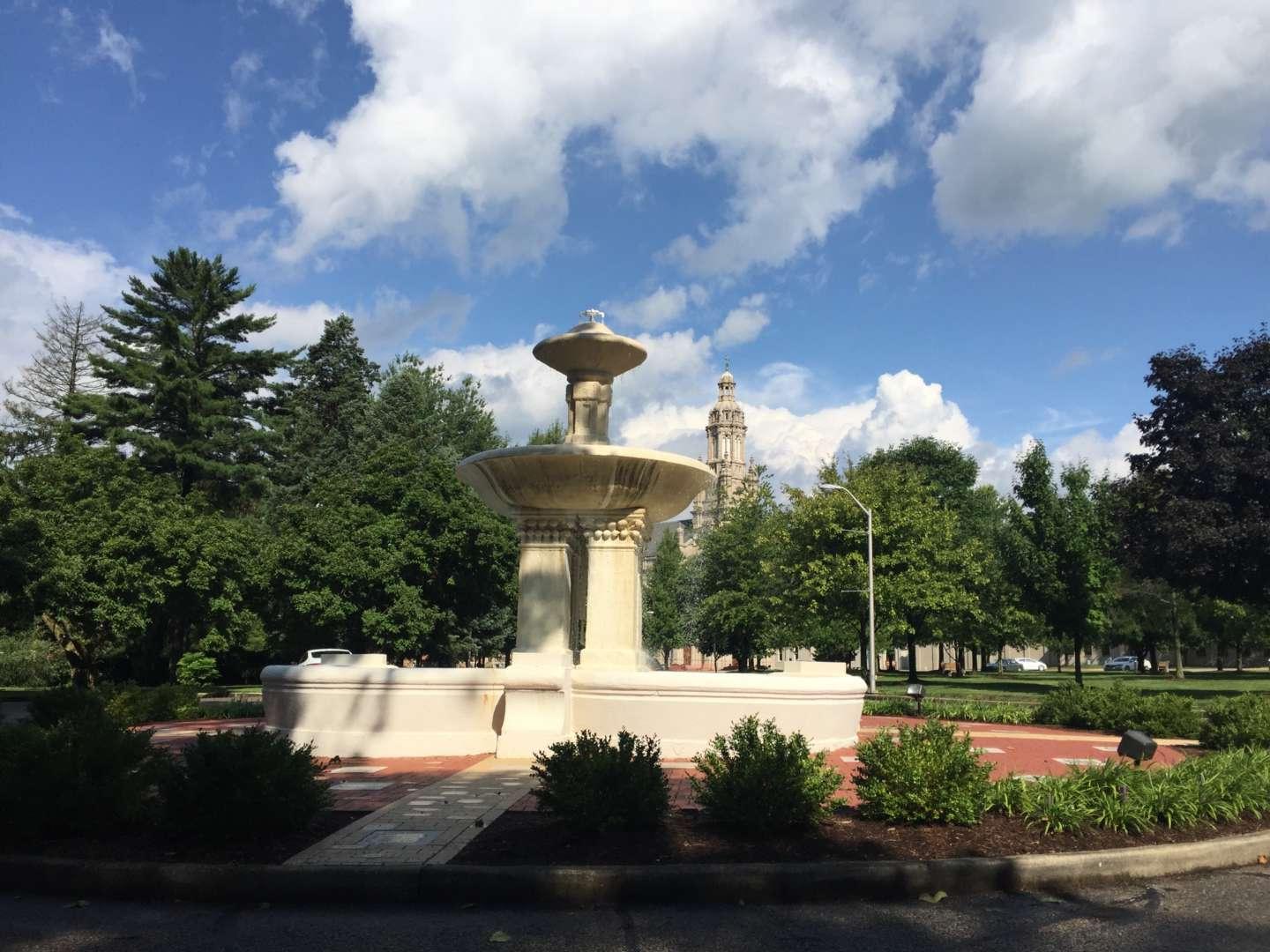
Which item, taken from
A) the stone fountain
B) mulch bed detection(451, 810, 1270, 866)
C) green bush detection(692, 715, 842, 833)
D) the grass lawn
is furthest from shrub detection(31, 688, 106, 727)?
the grass lawn

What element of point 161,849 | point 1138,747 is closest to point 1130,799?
point 1138,747

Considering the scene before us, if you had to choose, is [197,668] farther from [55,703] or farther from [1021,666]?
[1021,666]

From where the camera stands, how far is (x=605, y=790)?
22.0 ft

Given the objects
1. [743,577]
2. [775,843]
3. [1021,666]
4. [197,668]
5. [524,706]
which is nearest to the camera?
[775,843]

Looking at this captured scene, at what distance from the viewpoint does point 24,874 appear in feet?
19.7

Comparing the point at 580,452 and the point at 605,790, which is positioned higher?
the point at 580,452

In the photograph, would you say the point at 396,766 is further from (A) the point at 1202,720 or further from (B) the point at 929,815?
(A) the point at 1202,720

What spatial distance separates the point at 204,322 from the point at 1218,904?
155 feet

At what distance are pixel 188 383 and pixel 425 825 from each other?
129 feet

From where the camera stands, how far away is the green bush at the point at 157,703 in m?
17.3

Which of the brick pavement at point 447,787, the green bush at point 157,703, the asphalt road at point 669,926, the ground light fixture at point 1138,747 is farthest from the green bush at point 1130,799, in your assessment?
the green bush at point 157,703

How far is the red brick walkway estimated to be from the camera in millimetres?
8875

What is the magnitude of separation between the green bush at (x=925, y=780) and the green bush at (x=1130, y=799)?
0.36 meters

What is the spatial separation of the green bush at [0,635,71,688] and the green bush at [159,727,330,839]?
37.5 metres
